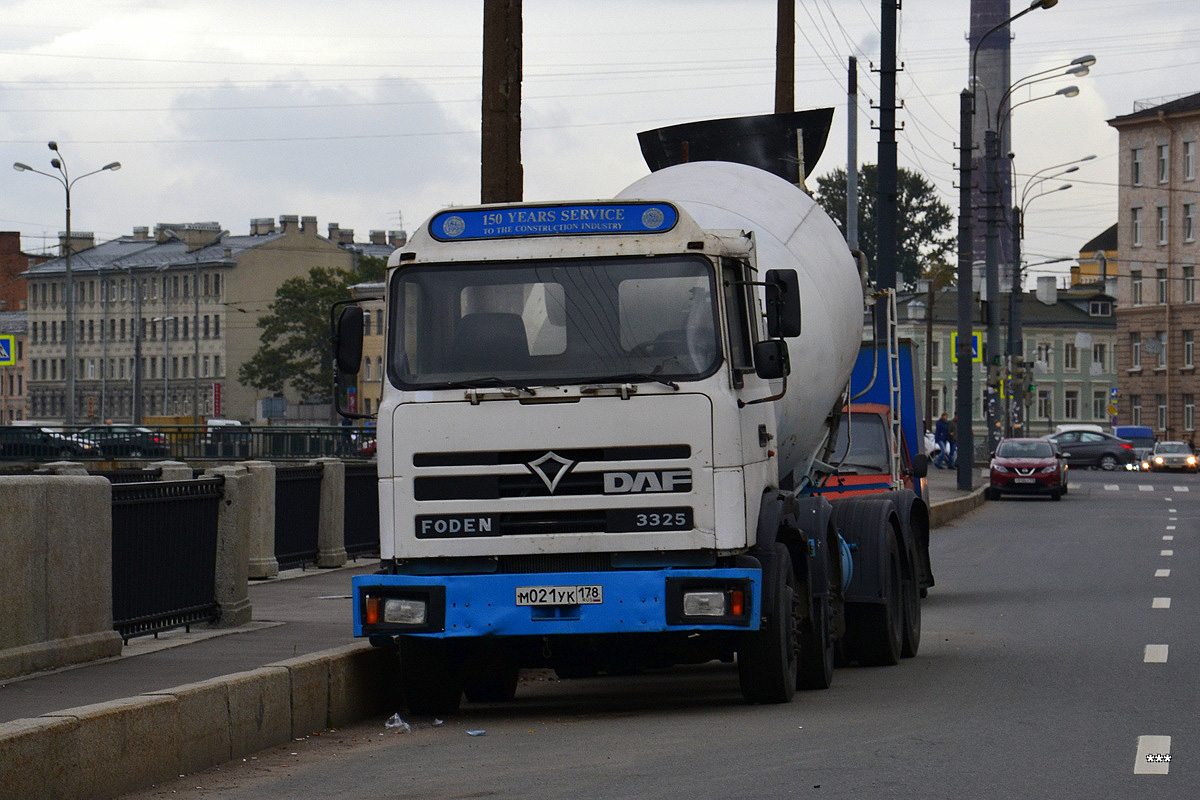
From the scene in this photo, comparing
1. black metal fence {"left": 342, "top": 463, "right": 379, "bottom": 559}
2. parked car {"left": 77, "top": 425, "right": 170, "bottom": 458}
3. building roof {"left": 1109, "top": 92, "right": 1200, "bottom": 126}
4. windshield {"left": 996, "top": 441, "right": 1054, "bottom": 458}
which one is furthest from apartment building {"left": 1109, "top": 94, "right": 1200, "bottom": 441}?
black metal fence {"left": 342, "top": 463, "right": 379, "bottom": 559}

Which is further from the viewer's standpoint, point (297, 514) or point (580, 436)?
point (297, 514)

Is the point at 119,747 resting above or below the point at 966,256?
below

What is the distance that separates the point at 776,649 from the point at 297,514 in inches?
413

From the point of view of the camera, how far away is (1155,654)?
1393 cm

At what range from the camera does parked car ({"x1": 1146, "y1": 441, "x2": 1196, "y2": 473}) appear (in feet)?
256

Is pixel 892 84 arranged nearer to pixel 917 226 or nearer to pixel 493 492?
pixel 493 492

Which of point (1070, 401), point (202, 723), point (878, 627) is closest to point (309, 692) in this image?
point (202, 723)

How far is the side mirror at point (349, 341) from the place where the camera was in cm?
1083

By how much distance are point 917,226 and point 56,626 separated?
113389 millimetres

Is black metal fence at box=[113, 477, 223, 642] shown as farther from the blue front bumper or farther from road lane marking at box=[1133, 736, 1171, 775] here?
road lane marking at box=[1133, 736, 1171, 775]

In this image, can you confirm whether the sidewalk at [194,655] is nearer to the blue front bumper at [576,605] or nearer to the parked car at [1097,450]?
the blue front bumper at [576,605]

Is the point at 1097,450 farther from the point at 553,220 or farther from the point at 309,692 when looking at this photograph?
the point at 309,692

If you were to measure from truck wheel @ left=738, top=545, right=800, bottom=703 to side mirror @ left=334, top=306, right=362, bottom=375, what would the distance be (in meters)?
2.51

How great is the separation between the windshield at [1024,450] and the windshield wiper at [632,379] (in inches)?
1568
